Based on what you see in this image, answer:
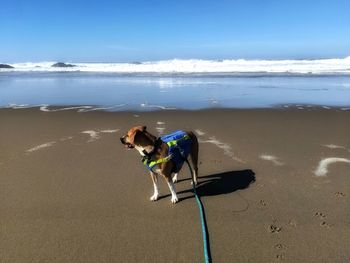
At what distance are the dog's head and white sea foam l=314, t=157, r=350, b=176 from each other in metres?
3.06

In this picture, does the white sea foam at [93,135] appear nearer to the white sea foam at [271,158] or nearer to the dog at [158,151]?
the dog at [158,151]

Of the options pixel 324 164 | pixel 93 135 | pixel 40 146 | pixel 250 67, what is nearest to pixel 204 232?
pixel 324 164

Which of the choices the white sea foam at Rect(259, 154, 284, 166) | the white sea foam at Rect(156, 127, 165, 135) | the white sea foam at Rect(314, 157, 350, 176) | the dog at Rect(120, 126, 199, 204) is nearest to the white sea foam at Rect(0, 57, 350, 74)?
the white sea foam at Rect(156, 127, 165, 135)

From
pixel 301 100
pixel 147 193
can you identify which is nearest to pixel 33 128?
pixel 147 193

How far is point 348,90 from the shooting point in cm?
1714

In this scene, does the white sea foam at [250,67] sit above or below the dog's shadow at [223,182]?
below

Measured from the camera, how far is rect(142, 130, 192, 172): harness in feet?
18.2

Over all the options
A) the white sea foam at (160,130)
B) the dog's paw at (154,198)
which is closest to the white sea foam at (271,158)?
the dog's paw at (154,198)

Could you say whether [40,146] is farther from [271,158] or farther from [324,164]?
[324,164]

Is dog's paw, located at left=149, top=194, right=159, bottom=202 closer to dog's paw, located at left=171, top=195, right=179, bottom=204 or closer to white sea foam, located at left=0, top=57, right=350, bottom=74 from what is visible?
dog's paw, located at left=171, top=195, right=179, bottom=204

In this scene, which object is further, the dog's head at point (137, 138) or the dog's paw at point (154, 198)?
the dog's paw at point (154, 198)

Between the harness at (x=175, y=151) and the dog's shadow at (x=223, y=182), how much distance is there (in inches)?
22.8

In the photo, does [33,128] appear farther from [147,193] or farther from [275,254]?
[275,254]

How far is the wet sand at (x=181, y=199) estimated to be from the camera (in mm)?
4301
